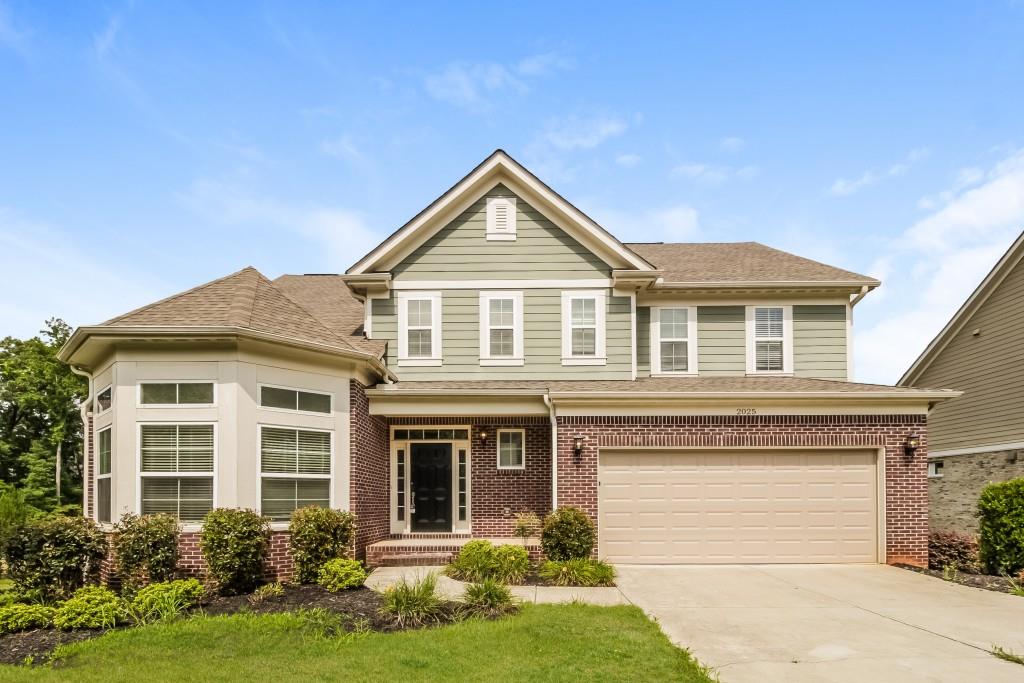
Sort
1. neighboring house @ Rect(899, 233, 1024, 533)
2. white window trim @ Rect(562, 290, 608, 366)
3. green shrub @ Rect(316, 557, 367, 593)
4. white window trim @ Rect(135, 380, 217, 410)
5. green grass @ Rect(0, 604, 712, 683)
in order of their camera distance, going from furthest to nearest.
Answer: neighboring house @ Rect(899, 233, 1024, 533), white window trim @ Rect(562, 290, 608, 366), white window trim @ Rect(135, 380, 217, 410), green shrub @ Rect(316, 557, 367, 593), green grass @ Rect(0, 604, 712, 683)

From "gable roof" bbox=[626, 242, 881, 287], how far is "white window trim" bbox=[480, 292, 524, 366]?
323 centimetres

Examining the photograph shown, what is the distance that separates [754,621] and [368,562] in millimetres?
6836

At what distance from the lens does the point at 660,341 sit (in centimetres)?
1669

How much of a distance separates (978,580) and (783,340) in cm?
598

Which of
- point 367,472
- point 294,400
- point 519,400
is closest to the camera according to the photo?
point 294,400

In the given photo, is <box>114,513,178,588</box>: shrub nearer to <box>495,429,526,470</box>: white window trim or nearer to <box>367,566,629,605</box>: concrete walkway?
<box>367,566,629,605</box>: concrete walkway

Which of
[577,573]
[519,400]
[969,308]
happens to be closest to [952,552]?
[577,573]

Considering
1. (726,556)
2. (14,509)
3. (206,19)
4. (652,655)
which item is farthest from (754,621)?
(14,509)

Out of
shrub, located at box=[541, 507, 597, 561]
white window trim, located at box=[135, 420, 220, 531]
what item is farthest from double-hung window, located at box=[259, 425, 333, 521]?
shrub, located at box=[541, 507, 597, 561]

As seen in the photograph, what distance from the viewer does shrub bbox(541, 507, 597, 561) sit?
13.0 meters

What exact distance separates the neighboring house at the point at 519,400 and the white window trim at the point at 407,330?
0.15ft

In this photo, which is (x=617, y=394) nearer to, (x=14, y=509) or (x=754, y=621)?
(x=754, y=621)

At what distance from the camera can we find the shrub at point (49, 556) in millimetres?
10133

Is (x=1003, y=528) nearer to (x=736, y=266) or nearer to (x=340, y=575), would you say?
(x=736, y=266)
